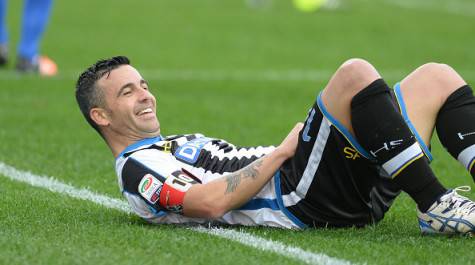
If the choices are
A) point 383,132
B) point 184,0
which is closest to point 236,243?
point 383,132

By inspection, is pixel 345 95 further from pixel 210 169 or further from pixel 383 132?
pixel 210 169

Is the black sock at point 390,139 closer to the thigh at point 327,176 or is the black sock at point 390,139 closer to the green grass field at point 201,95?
the thigh at point 327,176

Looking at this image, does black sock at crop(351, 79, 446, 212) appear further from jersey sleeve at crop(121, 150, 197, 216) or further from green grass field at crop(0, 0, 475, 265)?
jersey sleeve at crop(121, 150, 197, 216)

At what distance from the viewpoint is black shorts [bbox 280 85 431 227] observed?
4.89 meters

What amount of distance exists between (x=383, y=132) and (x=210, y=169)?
38.0 inches

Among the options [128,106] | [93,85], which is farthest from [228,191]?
[93,85]

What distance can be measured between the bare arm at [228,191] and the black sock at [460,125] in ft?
2.89

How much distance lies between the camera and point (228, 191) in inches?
192

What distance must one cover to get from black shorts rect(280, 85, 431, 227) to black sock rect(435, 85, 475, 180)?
0.18 m

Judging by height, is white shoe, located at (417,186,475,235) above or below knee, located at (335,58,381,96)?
below

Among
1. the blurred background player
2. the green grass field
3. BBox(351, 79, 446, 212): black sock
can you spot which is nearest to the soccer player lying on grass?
BBox(351, 79, 446, 212): black sock

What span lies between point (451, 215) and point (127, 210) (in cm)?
184

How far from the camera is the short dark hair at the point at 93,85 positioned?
5.30 meters

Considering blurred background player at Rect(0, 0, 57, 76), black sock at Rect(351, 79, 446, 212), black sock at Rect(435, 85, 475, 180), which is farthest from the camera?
blurred background player at Rect(0, 0, 57, 76)
